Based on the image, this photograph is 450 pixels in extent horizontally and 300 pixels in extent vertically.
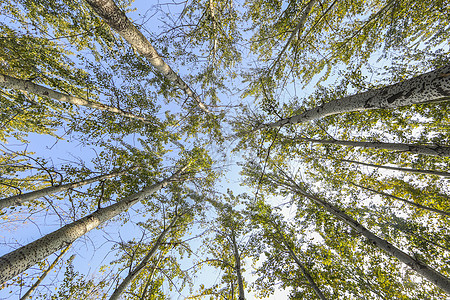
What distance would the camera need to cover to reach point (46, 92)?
3994 mm

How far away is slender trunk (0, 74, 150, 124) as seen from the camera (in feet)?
12.0

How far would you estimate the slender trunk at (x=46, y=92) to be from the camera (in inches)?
144

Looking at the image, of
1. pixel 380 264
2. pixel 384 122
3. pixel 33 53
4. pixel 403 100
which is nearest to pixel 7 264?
pixel 403 100

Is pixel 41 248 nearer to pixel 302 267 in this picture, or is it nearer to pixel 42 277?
pixel 42 277

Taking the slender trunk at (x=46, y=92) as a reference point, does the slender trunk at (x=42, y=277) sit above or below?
below

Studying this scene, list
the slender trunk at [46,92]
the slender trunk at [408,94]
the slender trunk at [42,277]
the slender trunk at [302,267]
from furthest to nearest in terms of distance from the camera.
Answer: the slender trunk at [42,277] → the slender trunk at [302,267] → the slender trunk at [46,92] → the slender trunk at [408,94]

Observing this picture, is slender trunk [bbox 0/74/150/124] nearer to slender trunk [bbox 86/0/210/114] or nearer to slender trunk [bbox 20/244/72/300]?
slender trunk [bbox 86/0/210/114]

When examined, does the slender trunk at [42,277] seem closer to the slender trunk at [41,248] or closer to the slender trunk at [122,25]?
the slender trunk at [41,248]

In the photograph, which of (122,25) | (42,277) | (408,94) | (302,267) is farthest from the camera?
(42,277)

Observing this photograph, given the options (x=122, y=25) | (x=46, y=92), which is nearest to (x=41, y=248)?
A: (x=122, y=25)

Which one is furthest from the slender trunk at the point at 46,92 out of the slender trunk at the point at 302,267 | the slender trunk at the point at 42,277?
the slender trunk at the point at 302,267

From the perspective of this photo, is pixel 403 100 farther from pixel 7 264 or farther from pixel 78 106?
pixel 78 106

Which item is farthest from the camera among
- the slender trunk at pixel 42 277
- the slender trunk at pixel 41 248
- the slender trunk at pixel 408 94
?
the slender trunk at pixel 42 277

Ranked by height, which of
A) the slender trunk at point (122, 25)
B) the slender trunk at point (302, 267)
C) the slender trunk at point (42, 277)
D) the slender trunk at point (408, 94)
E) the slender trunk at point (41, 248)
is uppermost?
the slender trunk at point (122, 25)
